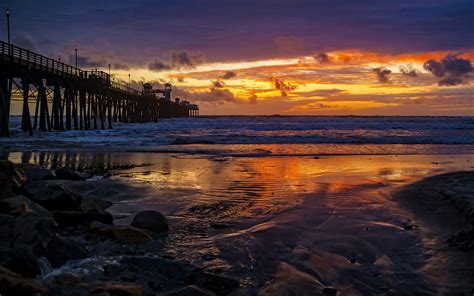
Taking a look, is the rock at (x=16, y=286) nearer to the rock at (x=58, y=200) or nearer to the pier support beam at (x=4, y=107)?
the rock at (x=58, y=200)

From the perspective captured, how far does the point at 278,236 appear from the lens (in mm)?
5781

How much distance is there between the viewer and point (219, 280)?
407cm

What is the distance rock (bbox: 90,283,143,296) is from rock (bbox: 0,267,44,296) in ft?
1.47

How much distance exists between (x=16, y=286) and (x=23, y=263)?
866 millimetres

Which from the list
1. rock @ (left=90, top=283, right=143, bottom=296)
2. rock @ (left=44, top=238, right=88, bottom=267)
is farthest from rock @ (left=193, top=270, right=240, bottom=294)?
rock @ (left=44, top=238, right=88, bottom=267)

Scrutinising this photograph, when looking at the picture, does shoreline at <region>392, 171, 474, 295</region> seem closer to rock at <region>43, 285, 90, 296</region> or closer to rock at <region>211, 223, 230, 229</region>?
rock at <region>211, 223, 230, 229</region>

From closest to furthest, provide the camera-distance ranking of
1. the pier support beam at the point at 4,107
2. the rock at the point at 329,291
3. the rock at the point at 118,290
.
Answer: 1. the rock at the point at 118,290
2. the rock at the point at 329,291
3. the pier support beam at the point at 4,107

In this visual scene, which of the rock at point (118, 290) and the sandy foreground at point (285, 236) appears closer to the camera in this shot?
the rock at point (118, 290)

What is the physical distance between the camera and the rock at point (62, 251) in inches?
178

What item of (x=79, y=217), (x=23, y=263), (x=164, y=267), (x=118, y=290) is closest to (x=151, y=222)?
(x=79, y=217)

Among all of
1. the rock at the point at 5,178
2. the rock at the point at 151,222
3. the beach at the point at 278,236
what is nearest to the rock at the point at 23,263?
the beach at the point at 278,236

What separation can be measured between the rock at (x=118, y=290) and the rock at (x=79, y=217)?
2.62 metres

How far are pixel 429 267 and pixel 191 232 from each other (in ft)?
10.0

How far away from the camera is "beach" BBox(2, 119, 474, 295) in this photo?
4129 mm
